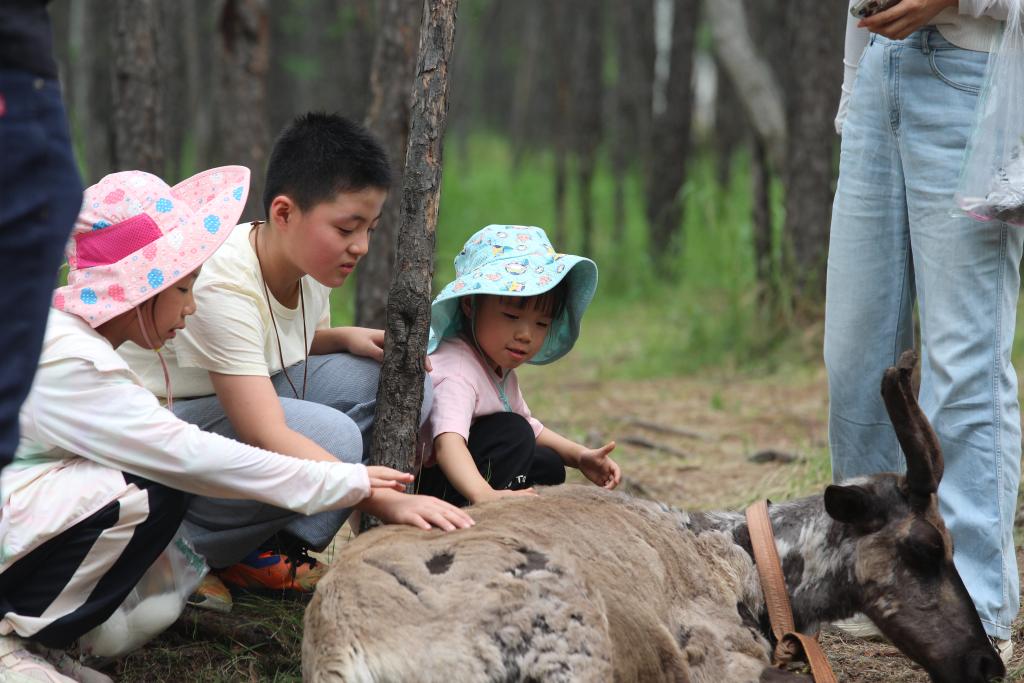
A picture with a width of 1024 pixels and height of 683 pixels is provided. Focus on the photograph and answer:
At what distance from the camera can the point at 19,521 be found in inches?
127

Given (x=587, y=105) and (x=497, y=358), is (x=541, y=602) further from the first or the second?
(x=587, y=105)

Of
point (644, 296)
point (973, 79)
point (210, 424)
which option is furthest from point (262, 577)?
point (644, 296)

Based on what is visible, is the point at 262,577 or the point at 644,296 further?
the point at 644,296

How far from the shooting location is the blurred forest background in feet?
24.5

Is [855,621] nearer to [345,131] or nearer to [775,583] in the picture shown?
[775,583]

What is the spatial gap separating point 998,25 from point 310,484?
292 centimetres

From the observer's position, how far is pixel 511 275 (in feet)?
14.1

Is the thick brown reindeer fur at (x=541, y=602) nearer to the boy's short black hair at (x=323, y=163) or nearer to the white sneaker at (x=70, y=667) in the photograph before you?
the white sneaker at (x=70, y=667)

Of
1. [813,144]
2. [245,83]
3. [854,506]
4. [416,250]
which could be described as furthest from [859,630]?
[245,83]

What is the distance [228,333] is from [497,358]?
1093mm

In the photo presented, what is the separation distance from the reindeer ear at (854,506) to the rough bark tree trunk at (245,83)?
6001 millimetres

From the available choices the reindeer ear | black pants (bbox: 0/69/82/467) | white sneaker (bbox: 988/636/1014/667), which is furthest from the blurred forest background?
black pants (bbox: 0/69/82/467)

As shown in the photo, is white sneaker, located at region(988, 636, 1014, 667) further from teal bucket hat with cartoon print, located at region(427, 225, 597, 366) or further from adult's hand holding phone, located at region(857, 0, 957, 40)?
adult's hand holding phone, located at region(857, 0, 957, 40)

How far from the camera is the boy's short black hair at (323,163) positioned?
4031 millimetres
